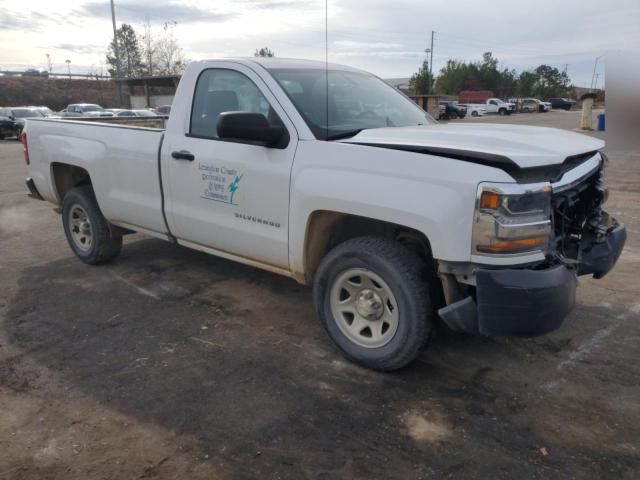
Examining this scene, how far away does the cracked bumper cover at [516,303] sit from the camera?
2.94m

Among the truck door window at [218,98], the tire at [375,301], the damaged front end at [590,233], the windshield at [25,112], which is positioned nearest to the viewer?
the tire at [375,301]

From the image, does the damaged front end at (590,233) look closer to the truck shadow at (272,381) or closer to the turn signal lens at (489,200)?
the truck shadow at (272,381)

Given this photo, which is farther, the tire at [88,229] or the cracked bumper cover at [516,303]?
the tire at [88,229]

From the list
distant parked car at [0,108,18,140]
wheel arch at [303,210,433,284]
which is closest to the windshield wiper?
wheel arch at [303,210,433,284]

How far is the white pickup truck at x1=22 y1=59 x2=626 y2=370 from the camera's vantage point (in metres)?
2.98

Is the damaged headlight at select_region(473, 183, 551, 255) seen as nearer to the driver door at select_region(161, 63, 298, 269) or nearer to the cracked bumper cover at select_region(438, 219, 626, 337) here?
the cracked bumper cover at select_region(438, 219, 626, 337)

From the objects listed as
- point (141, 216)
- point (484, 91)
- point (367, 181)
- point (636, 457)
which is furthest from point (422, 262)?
point (484, 91)

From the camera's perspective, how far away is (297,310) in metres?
4.69

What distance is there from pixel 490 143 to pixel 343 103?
1381 mm

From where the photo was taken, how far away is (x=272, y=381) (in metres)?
3.55

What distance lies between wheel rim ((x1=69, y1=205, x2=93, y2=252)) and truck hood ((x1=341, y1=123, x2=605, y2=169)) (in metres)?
3.51

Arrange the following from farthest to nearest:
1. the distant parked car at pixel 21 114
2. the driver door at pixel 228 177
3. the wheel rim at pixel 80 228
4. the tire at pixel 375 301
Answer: the distant parked car at pixel 21 114
the wheel rim at pixel 80 228
the driver door at pixel 228 177
the tire at pixel 375 301

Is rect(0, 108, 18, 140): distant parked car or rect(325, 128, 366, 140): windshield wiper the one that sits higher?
rect(325, 128, 366, 140): windshield wiper

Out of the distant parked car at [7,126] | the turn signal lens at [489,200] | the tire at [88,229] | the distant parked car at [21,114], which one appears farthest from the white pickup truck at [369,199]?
the distant parked car at [7,126]
